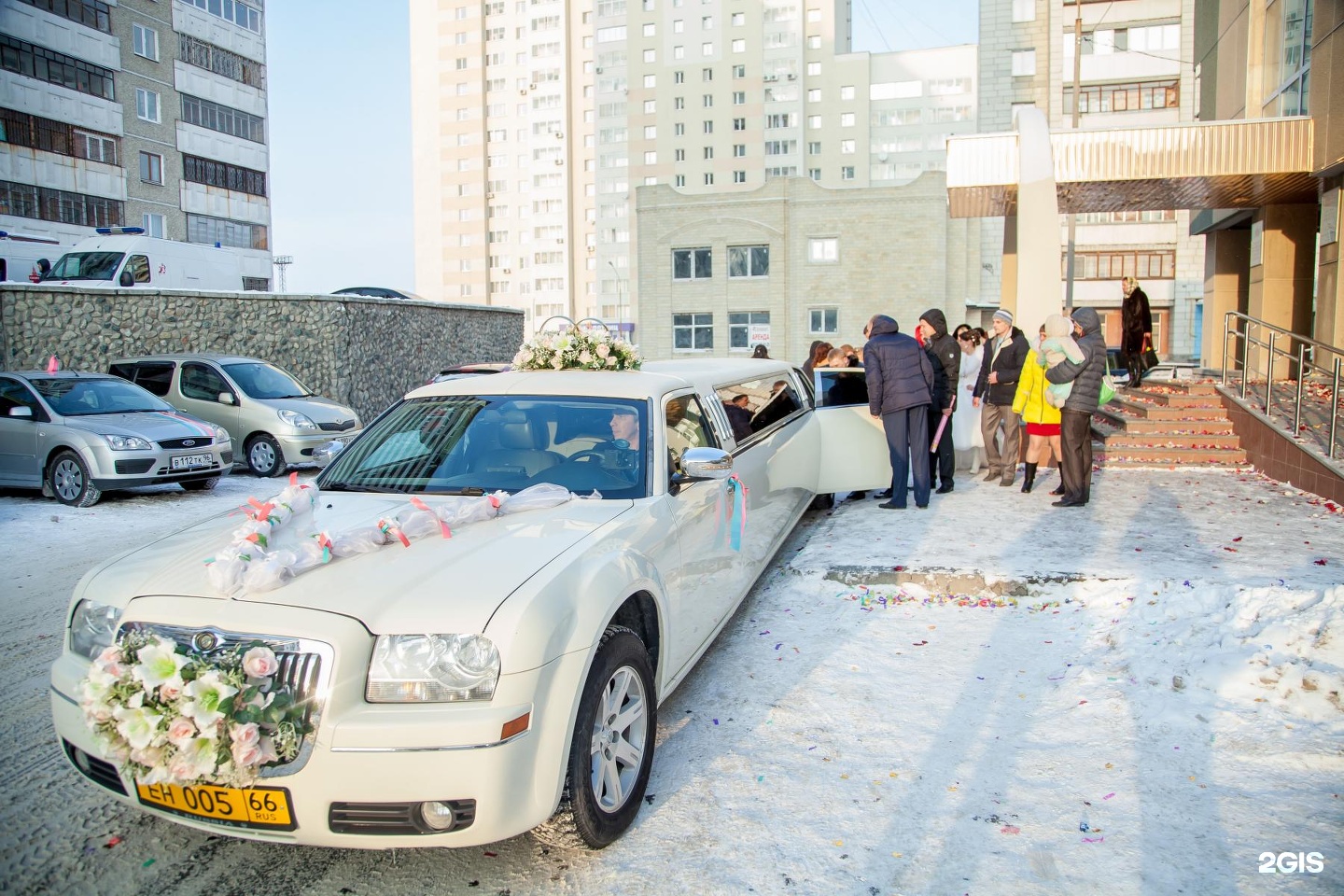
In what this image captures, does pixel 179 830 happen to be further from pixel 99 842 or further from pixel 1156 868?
pixel 1156 868

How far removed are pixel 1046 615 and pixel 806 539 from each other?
2511 millimetres

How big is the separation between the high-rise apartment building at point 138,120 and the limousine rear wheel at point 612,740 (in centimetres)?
4528

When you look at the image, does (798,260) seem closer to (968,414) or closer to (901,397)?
(968,414)

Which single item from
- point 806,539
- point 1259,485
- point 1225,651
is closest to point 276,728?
point 1225,651

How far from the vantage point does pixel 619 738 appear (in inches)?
134

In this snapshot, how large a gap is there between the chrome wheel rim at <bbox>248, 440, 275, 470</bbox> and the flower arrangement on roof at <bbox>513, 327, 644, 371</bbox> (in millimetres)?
9911

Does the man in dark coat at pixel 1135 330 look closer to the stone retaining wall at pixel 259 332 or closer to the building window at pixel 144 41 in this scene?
the stone retaining wall at pixel 259 332

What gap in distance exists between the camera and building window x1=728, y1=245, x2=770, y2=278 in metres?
50.9

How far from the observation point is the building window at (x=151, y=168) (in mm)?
47219

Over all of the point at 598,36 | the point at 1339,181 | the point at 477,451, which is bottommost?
the point at 477,451

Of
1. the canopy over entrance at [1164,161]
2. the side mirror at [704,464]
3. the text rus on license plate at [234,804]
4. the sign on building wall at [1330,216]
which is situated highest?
the canopy over entrance at [1164,161]

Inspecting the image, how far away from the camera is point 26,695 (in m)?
4.74

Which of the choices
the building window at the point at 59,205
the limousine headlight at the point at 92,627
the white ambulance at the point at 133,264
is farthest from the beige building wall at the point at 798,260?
the limousine headlight at the point at 92,627

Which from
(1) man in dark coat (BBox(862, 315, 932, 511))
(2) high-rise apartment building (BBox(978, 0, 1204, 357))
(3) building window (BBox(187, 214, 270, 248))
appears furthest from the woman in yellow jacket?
(3) building window (BBox(187, 214, 270, 248))
